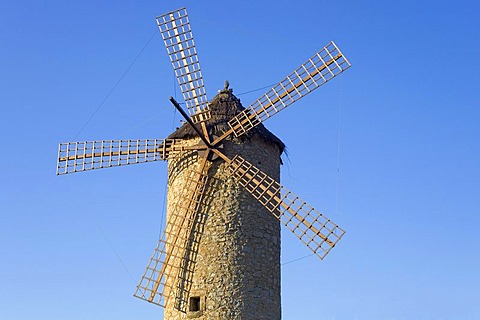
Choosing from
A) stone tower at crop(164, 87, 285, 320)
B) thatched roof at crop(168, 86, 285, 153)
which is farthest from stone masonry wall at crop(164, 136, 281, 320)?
thatched roof at crop(168, 86, 285, 153)

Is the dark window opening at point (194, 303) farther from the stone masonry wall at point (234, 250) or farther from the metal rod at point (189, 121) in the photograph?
the metal rod at point (189, 121)

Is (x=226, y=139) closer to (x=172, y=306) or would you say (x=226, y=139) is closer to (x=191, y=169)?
(x=191, y=169)

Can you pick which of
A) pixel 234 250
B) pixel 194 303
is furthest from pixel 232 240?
pixel 194 303

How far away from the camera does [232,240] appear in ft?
40.2

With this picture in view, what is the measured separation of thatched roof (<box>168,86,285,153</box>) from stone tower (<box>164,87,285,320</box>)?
0.7 inches

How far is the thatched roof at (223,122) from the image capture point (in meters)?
13.0

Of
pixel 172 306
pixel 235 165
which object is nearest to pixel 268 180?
pixel 235 165

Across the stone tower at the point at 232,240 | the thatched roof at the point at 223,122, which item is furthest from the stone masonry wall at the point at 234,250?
the thatched roof at the point at 223,122

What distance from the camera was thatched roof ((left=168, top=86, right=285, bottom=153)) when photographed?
42.6 ft

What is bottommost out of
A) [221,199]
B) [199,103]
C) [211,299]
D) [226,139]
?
[211,299]

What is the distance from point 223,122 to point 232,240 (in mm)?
2041

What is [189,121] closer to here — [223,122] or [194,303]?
[223,122]

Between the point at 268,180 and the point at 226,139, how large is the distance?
97 centimetres

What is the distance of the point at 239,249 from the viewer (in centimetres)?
1223
